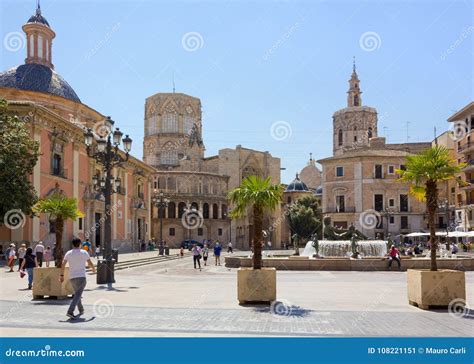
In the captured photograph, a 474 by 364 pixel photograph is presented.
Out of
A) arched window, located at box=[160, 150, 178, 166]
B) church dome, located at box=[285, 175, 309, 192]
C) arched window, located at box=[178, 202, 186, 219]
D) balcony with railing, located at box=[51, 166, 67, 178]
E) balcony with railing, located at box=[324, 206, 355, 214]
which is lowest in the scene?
balcony with railing, located at box=[324, 206, 355, 214]

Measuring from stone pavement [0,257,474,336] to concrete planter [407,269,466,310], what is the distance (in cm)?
35

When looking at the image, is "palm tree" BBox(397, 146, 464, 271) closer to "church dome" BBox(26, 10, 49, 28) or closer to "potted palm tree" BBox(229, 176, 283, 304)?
"potted palm tree" BBox(229, 176, 283, 304)

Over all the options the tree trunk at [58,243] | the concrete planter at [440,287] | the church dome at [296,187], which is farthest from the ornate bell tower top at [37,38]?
the church dome at [296,187]

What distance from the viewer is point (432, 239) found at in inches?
425

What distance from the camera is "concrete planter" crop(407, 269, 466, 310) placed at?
33.4 ft

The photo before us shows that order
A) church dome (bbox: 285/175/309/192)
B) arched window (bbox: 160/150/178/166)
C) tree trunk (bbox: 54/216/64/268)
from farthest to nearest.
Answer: church dome (bbox: 285/175/309/192) → arched window (bbox: 160/150/178/166) → tree trunk (bbox: 54/216/64/268)

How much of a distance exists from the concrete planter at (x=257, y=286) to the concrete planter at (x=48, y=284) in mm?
4137

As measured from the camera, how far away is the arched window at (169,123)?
249 ft

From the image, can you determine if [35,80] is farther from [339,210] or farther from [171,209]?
[339,210]

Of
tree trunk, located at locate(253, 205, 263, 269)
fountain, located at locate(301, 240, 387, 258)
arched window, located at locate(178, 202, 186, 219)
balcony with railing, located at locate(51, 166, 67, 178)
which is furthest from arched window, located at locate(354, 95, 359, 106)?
tree trunk, located at locate(253, 205, 263, 269)

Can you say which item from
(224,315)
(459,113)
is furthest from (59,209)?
(459,113)
